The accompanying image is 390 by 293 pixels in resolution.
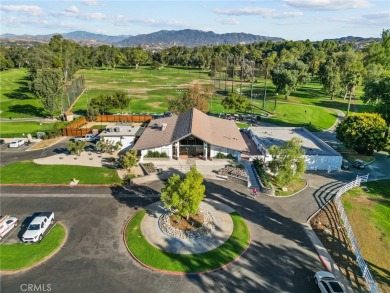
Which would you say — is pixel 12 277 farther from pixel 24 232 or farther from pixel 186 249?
pixel 186 249

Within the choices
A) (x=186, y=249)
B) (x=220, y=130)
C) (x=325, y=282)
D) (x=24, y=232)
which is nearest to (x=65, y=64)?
(x=220, y=130)

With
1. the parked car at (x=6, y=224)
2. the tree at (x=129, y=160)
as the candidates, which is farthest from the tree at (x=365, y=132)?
the parked car at (x=6, y=224)

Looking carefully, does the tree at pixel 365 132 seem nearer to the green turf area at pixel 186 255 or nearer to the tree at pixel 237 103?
the tree at pixel 237 103

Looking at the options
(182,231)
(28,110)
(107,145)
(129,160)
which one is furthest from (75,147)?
(28,110)

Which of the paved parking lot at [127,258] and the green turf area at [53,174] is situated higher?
the green turf area at [53,174]

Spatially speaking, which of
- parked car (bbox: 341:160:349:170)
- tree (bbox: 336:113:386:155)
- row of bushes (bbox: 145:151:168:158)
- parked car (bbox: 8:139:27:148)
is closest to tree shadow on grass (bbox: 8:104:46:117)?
parked car (bbox: 8:139:27:148)

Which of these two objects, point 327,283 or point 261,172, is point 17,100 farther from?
point 327,283
